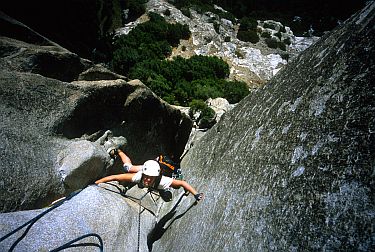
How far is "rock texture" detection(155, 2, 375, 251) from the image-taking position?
7.78ft

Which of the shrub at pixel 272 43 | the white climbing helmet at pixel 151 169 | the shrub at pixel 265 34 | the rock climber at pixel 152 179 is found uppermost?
the shrub at pixel 265 34

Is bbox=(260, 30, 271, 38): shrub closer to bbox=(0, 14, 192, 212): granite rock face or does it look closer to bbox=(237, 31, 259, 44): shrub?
bbox=(237, 31, 259, 44): shrub

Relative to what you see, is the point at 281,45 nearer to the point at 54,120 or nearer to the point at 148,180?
the point at 148,180

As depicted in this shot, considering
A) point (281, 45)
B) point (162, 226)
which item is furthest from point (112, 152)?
point (281, 45)

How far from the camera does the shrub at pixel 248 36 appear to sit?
1257 inches

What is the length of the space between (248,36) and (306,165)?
31.8 metres

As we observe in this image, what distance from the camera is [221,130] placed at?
6.16m

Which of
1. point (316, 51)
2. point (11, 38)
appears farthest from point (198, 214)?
point (11, 38)

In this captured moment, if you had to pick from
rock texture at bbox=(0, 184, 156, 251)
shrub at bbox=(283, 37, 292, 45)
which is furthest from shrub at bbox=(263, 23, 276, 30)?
rock texture at bbox=(0, 184, 156, 251)

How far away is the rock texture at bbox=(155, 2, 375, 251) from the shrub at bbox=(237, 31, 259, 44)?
28944mm

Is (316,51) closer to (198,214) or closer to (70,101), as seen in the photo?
(198,214)

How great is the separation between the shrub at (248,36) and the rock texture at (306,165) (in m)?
28.9

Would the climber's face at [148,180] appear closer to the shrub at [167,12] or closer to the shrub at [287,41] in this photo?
the shrub at [167,12]

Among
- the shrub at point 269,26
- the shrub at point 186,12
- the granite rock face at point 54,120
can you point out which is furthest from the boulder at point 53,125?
the shrub at point 269,26
